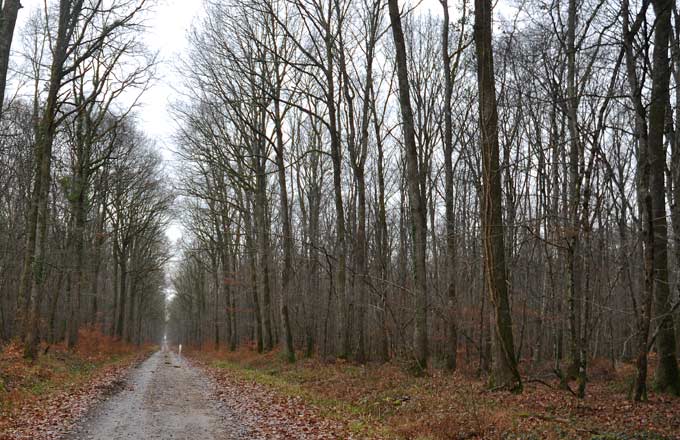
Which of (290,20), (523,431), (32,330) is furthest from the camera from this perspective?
(290,20)

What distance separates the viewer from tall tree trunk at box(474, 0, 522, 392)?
10398 mm

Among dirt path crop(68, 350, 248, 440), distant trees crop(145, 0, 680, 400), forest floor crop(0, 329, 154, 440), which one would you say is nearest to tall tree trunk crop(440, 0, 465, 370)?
distant trees crop(145, 0, 680, 400)

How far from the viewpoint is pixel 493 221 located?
10.7 metres

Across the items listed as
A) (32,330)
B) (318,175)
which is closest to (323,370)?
(32,330)

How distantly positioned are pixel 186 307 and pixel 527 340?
2146 inches

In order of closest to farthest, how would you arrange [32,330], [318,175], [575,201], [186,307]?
[575,201]
[32,330]
[318,175]
[186,307]

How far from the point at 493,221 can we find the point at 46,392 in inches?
427

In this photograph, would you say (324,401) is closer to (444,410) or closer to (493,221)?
(444,410)

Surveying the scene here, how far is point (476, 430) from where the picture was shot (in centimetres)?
804

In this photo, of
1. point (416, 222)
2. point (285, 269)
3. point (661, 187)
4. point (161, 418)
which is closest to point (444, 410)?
point (161, 418)

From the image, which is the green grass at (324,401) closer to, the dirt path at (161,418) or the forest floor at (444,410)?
the forest floor at (444,410)

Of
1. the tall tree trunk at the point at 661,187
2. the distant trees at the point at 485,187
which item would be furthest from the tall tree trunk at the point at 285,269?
the tall tree trunk at the point at 661,187

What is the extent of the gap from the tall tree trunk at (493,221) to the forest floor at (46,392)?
792 cm

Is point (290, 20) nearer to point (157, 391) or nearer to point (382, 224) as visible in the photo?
point (382, 224)
